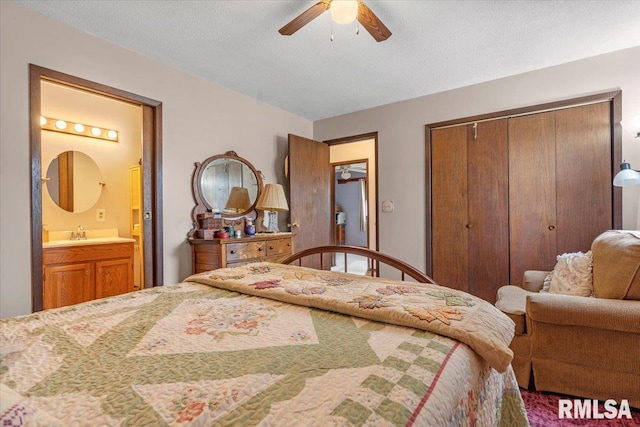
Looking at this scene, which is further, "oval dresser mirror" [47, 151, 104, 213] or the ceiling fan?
"oval dresser mirror" [47, 151, 104, 213]

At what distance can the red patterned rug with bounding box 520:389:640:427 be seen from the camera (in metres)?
1.52

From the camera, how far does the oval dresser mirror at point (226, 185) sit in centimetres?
299

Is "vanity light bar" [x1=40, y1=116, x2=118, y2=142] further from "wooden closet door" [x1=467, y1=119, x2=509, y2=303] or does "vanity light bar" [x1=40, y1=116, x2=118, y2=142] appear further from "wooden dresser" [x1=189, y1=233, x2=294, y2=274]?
"wooden closet door" [x1=467, y1=119, x2=509, y2=303]

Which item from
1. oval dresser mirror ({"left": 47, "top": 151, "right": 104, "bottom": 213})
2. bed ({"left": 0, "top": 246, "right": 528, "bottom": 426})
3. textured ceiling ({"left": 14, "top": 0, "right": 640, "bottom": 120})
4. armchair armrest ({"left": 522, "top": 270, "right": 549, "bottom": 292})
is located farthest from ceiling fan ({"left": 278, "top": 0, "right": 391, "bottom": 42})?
oval dresser mirror ({"left": 47, "top": 151, "right": 104, "bottom": 213})

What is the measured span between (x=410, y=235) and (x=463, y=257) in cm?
61

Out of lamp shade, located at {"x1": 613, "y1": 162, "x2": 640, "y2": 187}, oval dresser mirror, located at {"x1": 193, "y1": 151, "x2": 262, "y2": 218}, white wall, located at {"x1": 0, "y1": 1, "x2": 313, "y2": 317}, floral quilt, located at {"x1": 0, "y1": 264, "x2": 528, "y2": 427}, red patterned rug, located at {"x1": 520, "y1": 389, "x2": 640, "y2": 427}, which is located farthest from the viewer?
oval dresser mirror, located at {"x1": 193, "y1": 151, "x2": 262, "y2": 218}

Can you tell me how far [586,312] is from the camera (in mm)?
1620

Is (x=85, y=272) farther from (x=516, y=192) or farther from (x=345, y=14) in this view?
(x=516, y=192)

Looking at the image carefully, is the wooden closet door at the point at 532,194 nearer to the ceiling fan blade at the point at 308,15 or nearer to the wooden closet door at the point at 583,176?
the wooden closet door at the point at 583,176

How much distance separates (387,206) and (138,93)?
2820 mm

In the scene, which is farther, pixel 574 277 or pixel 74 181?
pixel 74 181

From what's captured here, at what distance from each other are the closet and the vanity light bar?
3764 mm

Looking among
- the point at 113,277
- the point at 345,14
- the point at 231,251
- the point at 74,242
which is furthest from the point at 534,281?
the point at 74,242

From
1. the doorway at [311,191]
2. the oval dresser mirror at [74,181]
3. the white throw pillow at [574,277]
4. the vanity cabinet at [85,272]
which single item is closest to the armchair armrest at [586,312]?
the white throw pillow at [574,277]
